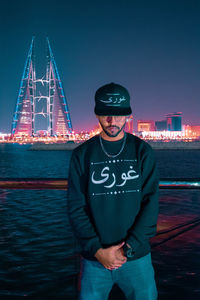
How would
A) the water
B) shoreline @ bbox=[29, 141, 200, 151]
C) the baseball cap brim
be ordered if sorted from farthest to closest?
shoreline @ bbox=[29, 141, 200, 151] → the water → the baseball cap brim

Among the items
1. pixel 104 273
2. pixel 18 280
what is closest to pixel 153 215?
pixel 104 273

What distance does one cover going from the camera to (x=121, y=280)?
4.85ft

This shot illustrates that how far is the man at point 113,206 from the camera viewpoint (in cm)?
143

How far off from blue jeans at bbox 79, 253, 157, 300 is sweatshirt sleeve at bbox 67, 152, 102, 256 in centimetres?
10

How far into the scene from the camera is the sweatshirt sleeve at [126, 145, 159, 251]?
141 cm

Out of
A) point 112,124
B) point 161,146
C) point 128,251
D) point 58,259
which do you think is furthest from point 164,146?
point 128,251

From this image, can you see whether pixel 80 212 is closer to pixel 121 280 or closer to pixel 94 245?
pixel 94 245

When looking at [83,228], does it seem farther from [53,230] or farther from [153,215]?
[53,230]

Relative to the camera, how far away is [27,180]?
2.58 meters

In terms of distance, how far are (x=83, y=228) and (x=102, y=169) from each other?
0.90 ft

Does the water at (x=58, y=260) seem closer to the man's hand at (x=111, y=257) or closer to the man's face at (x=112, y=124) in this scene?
the man's hand at (x=111, y=257)

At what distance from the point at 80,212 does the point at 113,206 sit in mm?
152

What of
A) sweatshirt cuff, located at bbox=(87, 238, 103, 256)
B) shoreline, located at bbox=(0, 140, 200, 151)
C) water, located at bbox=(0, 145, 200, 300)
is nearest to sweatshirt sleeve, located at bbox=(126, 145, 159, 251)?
sweatshirt cuff, located at bbox=(87, 238, 103, 256)

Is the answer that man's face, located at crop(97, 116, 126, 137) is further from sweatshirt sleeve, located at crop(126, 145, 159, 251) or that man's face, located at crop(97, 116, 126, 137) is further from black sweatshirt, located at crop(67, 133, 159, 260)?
sweatshirt sleeve, located at crop(126, 145, 159, 251)
